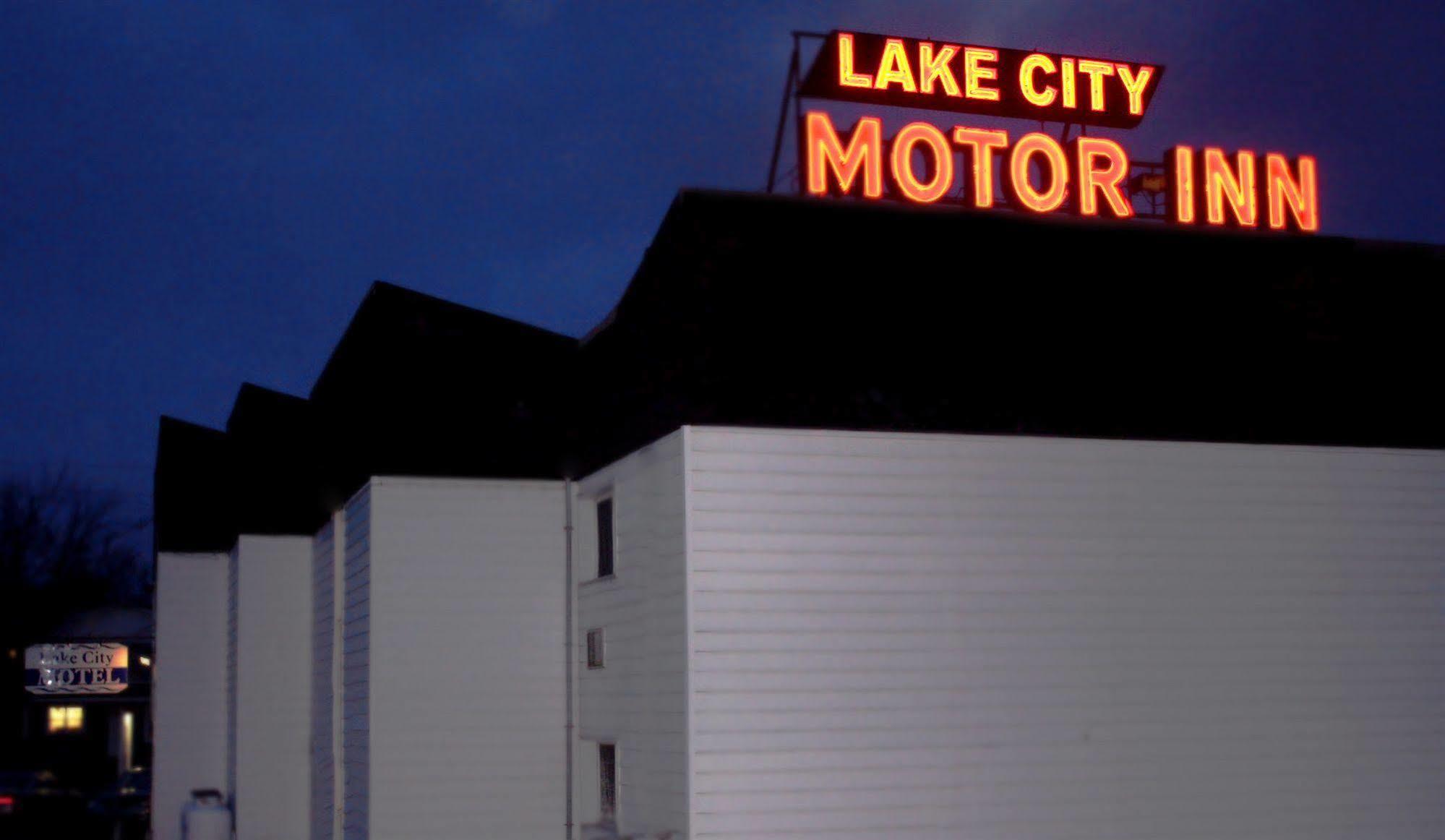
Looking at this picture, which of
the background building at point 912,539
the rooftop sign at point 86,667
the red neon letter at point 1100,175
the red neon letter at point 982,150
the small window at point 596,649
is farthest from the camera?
the rooftop sign at point 86,667

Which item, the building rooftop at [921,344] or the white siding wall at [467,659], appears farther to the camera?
the white siding wall at [467,659]

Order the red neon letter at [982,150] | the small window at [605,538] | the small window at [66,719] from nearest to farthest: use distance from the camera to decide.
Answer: the red neon letter at [982,150], the small window at [605,538], the small window at [66,719]

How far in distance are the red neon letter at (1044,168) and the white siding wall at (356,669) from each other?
7.95 metres

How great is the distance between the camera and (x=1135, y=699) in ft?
45.8

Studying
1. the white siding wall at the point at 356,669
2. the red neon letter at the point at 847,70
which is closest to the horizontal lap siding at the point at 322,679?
the white siding wall at the point at 356,669

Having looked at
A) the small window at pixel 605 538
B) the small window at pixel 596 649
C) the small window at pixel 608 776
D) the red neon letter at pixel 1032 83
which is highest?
the red neon letter at pixel 1032 83

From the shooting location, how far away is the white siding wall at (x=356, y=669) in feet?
54.9

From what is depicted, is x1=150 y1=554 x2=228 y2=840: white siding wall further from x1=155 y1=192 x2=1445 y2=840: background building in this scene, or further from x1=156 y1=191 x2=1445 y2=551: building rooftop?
x1=156 y1=191 x2=1445 y2=551: building rooftop

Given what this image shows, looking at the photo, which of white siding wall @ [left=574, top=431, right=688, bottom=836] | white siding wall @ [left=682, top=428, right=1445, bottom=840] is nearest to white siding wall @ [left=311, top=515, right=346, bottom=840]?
white siding wall @ [left=574, top=431, right=688, bottom=836]

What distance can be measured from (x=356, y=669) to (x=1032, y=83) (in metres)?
10.6

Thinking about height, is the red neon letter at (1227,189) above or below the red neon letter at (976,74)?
below

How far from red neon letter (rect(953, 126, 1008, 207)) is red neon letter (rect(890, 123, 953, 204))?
262mm

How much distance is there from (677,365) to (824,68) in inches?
191

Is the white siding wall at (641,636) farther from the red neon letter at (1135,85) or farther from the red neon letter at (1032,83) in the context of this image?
the red neon letter at (1135,85)
